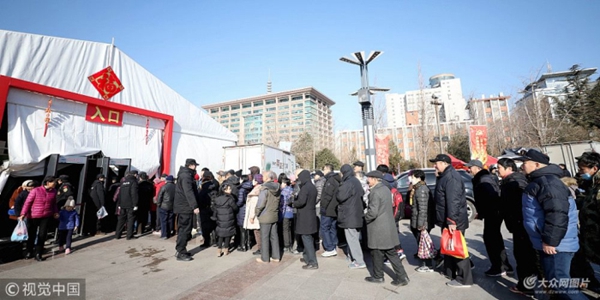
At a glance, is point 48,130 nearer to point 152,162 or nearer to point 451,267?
point 152,162

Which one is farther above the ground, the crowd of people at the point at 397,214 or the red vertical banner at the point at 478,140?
the red vertical banner at the point at 478,140

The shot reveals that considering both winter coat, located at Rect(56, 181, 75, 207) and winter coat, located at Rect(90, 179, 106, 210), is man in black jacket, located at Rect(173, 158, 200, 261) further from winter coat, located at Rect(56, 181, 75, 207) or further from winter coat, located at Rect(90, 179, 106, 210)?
winter coat, located at Rect(90, 179, 106, 210)

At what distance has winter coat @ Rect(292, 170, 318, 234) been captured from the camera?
496 centimetres

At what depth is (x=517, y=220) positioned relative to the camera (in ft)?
12.2

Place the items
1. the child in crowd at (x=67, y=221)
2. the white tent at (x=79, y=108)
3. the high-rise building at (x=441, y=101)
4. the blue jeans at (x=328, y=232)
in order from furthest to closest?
the high-rise building at (x=441, y=101) < the white tent at (x=79, y=108) < the child in crowd at (x=67, y=221) < the blue jeans at (x=328, y=232)

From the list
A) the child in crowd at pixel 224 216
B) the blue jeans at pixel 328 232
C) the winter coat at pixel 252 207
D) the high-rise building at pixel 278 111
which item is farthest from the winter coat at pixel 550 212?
the high-rise building at pixel 278 111

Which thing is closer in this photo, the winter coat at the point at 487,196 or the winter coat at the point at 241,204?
the winter coat at the point at 487,196

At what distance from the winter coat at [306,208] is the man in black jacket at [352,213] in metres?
0.59

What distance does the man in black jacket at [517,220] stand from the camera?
11.6 feet

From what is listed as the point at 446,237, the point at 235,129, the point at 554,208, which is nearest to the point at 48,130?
the point at 446,237

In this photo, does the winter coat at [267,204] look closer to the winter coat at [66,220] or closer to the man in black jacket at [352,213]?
the man in black jacket at [352,213]

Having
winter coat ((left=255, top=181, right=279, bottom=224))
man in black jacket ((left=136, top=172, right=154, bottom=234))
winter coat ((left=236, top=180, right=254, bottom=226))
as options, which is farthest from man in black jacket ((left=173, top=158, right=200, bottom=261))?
man in black jacket ((left=136, top=172, right=154, bottom=234))

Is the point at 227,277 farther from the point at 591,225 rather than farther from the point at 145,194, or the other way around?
the point at 145,194

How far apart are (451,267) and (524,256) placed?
3.19 feet
